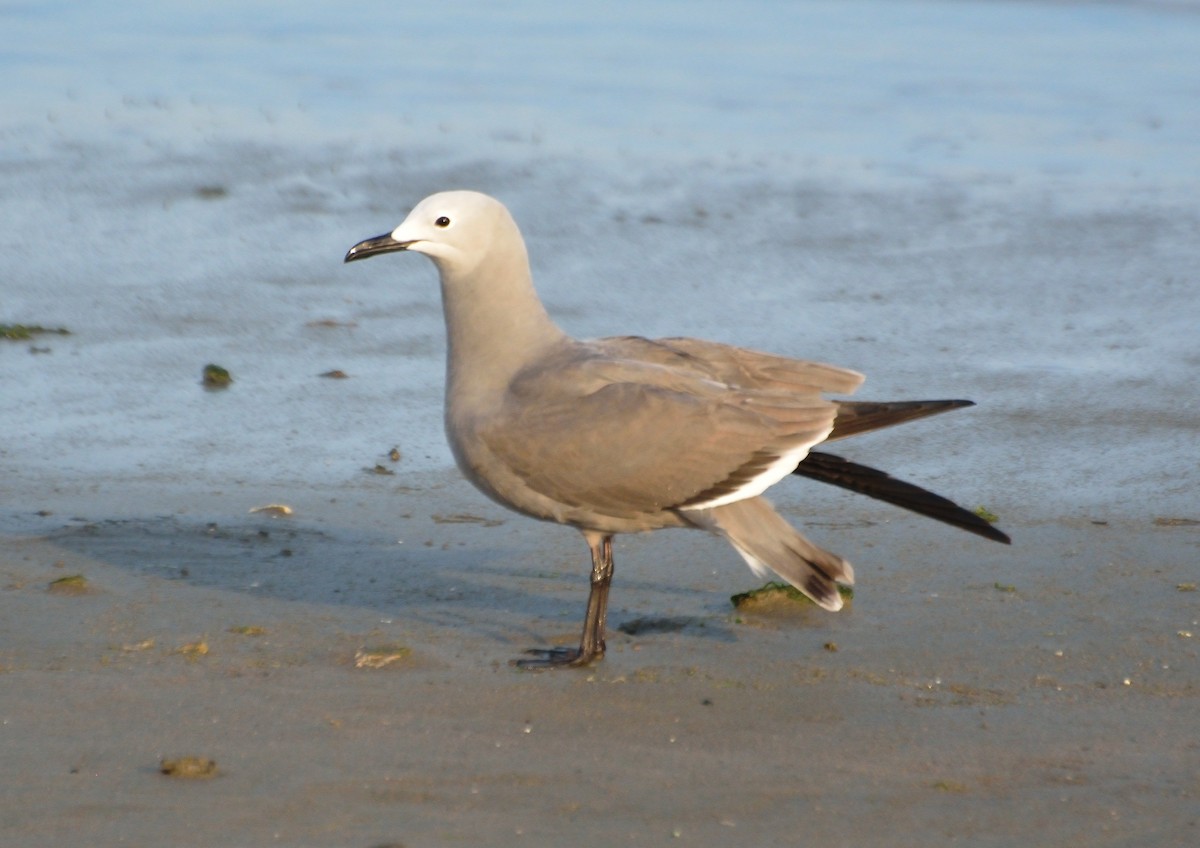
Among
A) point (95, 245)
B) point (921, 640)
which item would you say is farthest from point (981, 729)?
point (95, 245)

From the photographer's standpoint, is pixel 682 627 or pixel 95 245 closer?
pixel 682 627

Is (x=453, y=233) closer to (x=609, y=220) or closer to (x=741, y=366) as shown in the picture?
(x=741, y=366)

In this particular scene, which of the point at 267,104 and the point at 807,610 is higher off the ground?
the point at 267,104

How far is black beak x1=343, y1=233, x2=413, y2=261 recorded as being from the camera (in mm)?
4434

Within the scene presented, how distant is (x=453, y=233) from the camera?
14.5 feet

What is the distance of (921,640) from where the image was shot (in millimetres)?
4363

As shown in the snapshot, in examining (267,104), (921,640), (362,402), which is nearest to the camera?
(921,640)

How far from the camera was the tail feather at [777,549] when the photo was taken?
4.19 metres

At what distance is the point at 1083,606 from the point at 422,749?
1933 mm

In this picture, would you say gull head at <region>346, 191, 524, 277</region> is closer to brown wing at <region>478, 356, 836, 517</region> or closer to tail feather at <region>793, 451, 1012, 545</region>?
brown wing at <region>478, 356, 836, 517</region>

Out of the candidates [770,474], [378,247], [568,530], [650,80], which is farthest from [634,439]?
[650,80]

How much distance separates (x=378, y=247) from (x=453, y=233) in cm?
21

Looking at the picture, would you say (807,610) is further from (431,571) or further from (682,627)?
(431,571)

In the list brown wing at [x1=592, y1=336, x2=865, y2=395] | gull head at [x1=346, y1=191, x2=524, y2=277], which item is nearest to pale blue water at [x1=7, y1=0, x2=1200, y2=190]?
brown wing at [x1=592, y1=336, x2=865, y2=395]
